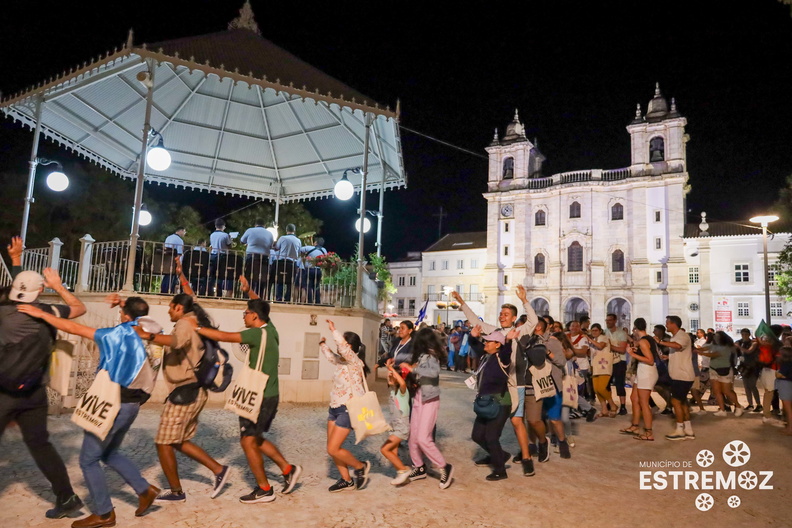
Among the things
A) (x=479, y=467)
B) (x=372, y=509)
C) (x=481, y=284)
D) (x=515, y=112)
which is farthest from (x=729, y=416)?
(x=515, y=112)

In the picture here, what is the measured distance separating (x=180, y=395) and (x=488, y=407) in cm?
308

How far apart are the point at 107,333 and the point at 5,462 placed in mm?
2813

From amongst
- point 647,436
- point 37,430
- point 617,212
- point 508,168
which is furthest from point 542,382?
point 508,168

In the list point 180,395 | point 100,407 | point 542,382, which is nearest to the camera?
point 100,407

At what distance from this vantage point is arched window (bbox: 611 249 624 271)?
4912cm

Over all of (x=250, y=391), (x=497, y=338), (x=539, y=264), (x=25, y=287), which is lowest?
(x=250, y=391)

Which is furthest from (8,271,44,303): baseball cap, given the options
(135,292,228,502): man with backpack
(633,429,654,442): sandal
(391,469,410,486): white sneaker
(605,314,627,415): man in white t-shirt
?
(605,314,627,415): man in white t-shirt

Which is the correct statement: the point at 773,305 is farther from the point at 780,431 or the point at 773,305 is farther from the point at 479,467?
the point at 479,467

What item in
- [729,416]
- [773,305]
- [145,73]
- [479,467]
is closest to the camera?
[479,467]

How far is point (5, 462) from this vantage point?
5.41 m

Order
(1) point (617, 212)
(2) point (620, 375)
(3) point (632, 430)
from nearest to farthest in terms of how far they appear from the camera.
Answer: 1. (3) point (632, 430)
2. (2) point (620, 375)
3. (1) point (617, 212)

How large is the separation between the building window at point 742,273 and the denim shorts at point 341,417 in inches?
1818

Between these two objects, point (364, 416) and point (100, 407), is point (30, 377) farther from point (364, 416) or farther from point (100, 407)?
point (364, 416)

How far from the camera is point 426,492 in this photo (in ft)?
16.8
